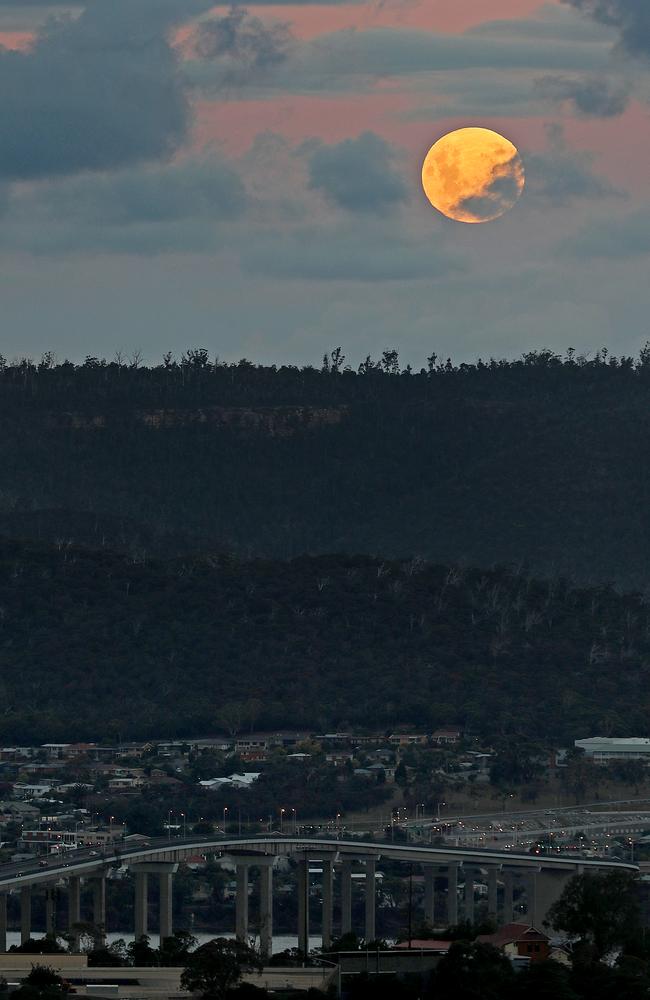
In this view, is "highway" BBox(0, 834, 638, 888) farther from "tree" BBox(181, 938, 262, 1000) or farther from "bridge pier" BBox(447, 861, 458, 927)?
"tree" BBox(181, 938, 262, 1000)

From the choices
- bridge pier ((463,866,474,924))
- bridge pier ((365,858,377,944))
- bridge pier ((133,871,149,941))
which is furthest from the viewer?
bridge pier ((463,866,474,924))

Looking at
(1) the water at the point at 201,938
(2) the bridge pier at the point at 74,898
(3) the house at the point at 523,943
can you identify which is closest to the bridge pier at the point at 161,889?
(1) the water at the point at 201,938

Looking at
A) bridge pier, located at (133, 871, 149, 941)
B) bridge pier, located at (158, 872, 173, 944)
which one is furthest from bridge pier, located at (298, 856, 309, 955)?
bridge pier, located at (133, 871, 149, 941)

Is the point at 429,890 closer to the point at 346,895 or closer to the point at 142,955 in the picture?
the point at 346,895

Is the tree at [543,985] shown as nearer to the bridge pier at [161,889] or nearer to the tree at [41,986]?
the tree at [41,986]

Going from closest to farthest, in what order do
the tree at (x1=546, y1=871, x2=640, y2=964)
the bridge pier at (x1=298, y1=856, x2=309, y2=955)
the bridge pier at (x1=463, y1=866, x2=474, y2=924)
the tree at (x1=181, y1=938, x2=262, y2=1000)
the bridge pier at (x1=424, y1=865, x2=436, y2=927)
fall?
the tree at (x1=181, y1=938, x2=262, y2=1000), the tree at (x1=546, y1=871, x2=640, y2=964), the bridge pier at (x1=298, y1=856, x2=309, y2=955), the bridge pier at (x1=424, y1=865, x2=436, y2=927), the bridge pier at (x1=463, y1=866, x2=474, y2=924)

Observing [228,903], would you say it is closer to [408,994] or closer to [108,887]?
[108,887]

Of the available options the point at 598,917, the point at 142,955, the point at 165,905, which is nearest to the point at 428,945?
the point at 598,917
